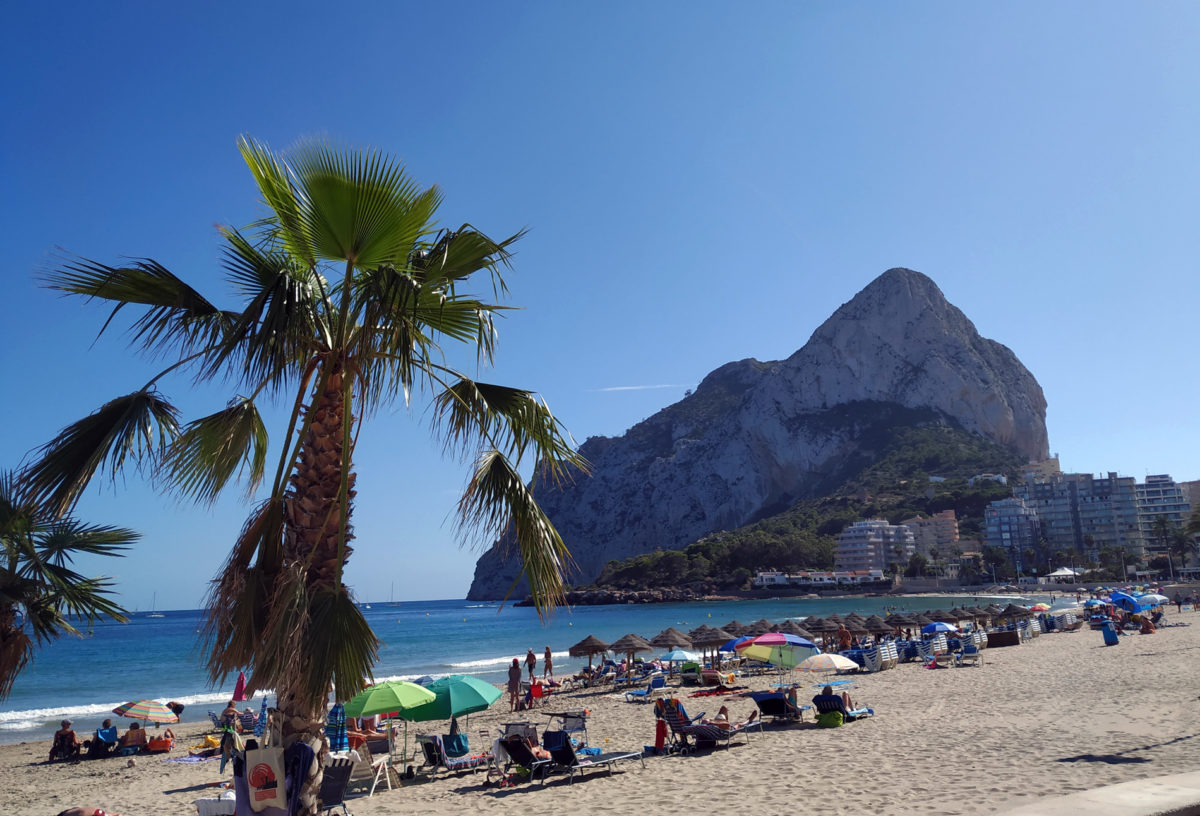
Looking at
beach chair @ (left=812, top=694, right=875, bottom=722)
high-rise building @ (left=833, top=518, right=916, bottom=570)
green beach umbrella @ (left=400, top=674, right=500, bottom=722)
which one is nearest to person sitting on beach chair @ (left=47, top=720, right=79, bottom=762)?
green beach umbrella @ (left=400, top=674, right=500, bottom=722)

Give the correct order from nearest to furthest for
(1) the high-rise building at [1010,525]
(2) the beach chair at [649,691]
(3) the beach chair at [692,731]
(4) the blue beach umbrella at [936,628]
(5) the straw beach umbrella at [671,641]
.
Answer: (3) the beach chair at [692,731]
(2) the beach chair at [649,691]
(5) the straw beach umbrella at [671,641]
(4) the blue beach umbrella at [936,628]
(1) the high-rise building at [1010,525]

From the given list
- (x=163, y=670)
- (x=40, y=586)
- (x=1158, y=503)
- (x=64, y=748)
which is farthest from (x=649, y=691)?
(x=1158, y=503)

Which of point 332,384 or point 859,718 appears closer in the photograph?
point 332,384

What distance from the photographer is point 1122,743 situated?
8023 millimetres

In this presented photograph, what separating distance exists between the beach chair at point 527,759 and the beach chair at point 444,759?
1.13 m

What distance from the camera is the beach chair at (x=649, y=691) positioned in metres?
18.1

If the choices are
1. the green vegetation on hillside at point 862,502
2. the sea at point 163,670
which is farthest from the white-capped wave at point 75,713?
the green vegetation on hillside at point 862,502

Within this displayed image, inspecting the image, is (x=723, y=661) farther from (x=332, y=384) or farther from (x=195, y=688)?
(x=332, y=384)

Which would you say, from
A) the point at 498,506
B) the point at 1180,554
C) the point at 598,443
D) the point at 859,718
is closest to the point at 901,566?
the point at 1180,554

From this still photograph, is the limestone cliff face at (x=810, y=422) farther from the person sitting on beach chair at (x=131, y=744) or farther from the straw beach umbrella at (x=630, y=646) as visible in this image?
the person sitting on beach chair at (x=131, y=744)

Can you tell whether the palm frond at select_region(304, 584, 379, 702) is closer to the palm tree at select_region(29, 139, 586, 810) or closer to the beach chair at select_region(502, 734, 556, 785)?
the palm tree at select_region(29, 139, 586, 810)

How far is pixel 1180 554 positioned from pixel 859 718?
349 feet

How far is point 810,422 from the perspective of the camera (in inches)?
5354

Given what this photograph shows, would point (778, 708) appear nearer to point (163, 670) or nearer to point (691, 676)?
point (691, 676)
